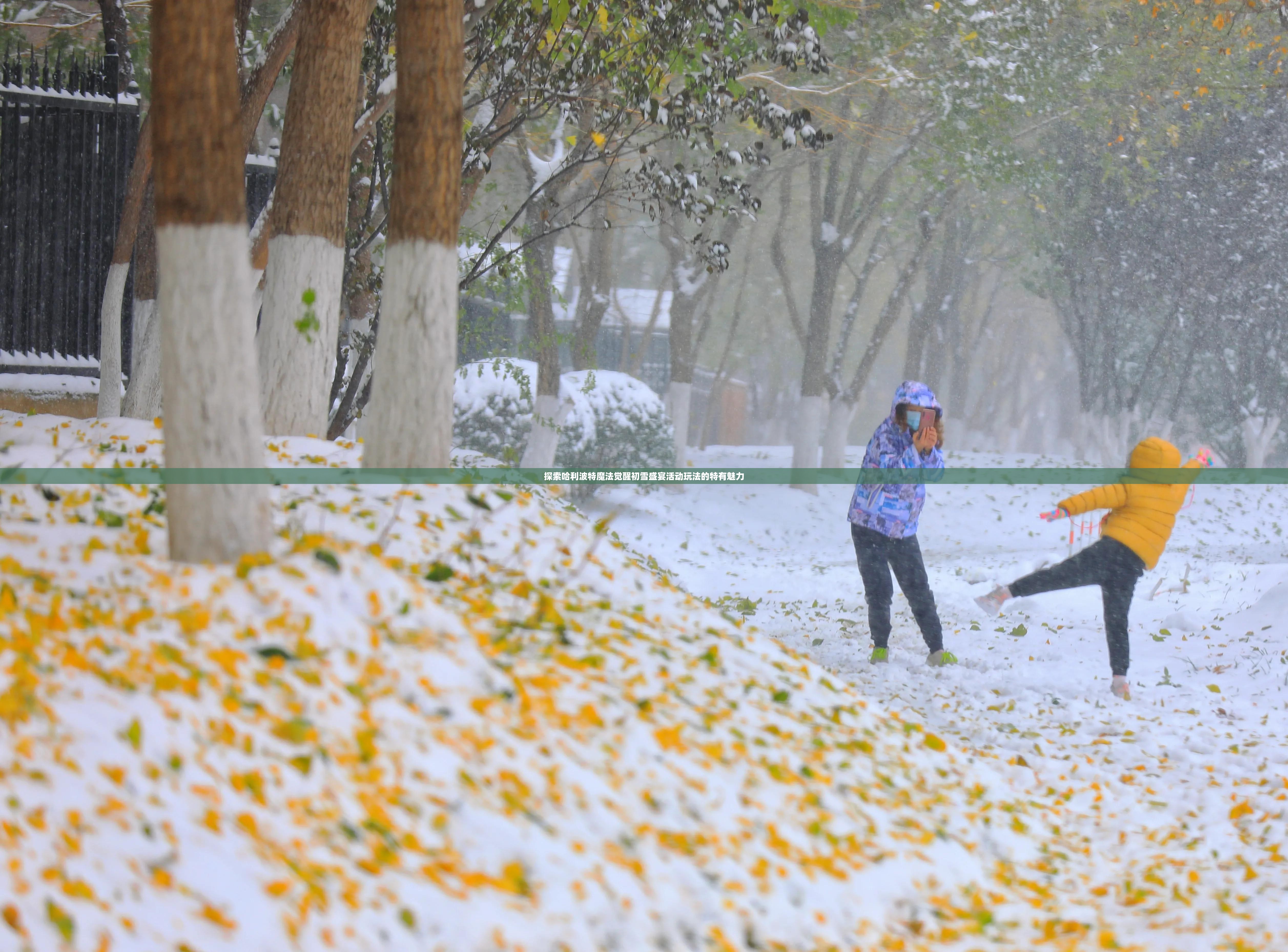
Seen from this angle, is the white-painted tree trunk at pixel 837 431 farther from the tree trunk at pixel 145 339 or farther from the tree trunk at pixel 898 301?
the tree trunk at pixel 145 339

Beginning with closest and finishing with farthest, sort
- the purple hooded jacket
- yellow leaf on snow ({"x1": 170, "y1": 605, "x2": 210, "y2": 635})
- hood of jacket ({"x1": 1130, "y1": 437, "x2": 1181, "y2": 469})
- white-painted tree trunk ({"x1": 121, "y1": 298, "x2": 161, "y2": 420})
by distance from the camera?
yellow leaf on snow ({"x1": 170, "y1": 605, "x2": 210, "y2": 635}) < hood of jacket ({"x1": 1130, "y1": 437, "x2": 1181, "y2": 469}) < the purple hooded jacket < white-painted tree trunk ({"x1": 121, "y1": 298, "x2": 161, "y2": 420})

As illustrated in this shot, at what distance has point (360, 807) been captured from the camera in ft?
9.93

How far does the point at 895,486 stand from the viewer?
7.21 m

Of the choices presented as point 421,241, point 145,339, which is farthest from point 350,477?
point 145,339

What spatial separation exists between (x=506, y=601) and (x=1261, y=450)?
22751mm

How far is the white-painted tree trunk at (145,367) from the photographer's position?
7824 mm

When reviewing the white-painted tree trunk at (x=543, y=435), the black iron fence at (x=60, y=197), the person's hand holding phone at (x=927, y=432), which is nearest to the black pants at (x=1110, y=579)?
the person's hand holding phone at (x=927, y=432)

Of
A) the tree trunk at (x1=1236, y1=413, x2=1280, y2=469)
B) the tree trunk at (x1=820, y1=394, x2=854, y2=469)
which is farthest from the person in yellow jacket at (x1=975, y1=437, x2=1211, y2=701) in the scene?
the tree trunk at (x1=1236, y1=413, x2=1280, y2=469)

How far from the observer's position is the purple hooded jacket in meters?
7.21

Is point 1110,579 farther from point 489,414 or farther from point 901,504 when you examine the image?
point 489,414

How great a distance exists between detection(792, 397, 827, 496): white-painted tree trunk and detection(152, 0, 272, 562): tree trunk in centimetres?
1552

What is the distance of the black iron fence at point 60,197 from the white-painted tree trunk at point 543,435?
228 inches

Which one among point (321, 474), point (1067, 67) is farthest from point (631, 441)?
point (321, 474)

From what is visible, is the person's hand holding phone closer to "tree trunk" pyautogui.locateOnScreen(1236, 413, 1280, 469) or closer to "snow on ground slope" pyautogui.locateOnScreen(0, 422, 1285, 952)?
"snow on ground slope" pyautogui.locateOnScreen(0, 422, 1285, 952)
